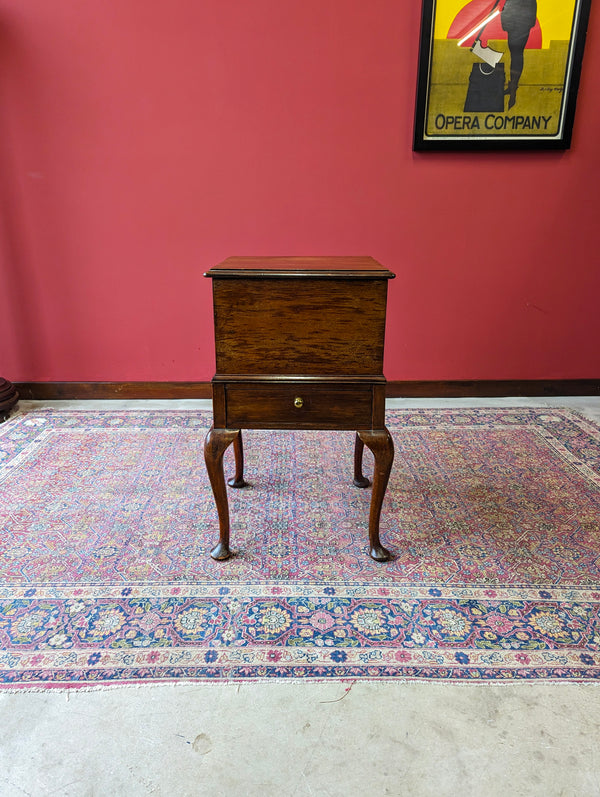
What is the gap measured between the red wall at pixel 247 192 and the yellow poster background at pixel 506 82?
→ 0.41 feet

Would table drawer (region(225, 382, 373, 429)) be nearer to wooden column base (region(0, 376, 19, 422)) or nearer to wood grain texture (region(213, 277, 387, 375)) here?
wood grain texture (region(213, 277, 387, 375))

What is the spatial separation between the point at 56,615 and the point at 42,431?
150cm

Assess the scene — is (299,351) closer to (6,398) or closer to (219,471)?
(219,471)

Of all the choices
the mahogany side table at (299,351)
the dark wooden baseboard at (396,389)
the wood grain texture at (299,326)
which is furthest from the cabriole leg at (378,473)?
the dark wooden baseboard at (396,389)

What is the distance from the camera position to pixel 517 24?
9.02 ft

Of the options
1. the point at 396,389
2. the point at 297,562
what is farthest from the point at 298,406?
the point at 396,389

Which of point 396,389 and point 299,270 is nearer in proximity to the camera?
point 299,270

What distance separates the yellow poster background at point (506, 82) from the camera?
274cm

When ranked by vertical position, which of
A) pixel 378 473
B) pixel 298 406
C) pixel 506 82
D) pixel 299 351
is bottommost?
pixel 378 473

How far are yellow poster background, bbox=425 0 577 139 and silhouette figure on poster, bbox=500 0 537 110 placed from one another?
3 centimetres

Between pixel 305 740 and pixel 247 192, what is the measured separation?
2667 mm

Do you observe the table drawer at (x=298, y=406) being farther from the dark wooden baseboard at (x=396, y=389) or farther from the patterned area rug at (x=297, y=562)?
the dark wooden baseboard at (x=396, y=389)

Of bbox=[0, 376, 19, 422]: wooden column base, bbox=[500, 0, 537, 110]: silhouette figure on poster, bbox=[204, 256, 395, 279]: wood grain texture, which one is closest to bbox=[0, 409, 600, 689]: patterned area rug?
bbox=[0, 376, 19, 422]: wooden column base

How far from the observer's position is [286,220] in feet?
10.0
